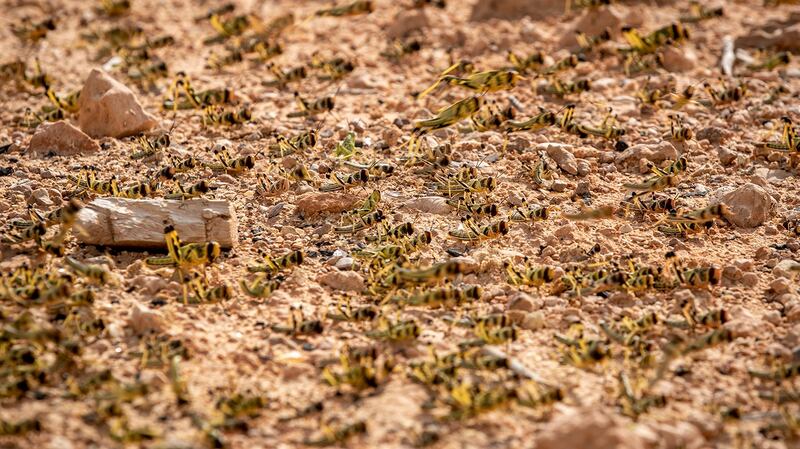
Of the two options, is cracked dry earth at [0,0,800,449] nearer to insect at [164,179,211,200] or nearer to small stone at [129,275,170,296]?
small stone at [129,275,170,296]

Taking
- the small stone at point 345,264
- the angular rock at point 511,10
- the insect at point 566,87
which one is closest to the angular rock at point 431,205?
the small stone at point 345,264

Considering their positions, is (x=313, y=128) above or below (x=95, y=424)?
above

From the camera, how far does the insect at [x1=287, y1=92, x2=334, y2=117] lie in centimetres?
1023

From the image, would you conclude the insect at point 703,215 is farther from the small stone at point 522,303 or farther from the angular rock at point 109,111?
the angular rock at point 109,111

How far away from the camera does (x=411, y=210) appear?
28.4 feet

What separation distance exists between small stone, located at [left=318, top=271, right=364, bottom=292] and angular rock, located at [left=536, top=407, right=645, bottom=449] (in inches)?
96.4

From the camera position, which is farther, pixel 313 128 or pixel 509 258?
pixel 313 128

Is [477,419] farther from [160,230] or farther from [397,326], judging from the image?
[160,230]

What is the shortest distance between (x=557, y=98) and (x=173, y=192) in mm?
4913

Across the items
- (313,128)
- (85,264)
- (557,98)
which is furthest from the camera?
(557,98)

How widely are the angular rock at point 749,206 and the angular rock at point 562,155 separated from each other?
5.22 ft

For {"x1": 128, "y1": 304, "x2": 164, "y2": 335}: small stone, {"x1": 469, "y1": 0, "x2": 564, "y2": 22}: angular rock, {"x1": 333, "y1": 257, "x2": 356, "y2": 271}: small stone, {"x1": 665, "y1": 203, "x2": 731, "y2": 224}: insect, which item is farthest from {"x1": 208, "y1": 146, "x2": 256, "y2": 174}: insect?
{"x1": 469, "y1": 0, "x2": 564, "y2": 22}: angular rock

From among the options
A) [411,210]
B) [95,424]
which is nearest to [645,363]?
[411,210]

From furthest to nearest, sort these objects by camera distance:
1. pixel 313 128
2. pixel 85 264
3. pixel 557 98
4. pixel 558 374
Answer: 1. pixel 557 98
2. pixel 313 128
3. pixel 85 264
4. pixel 558 374
